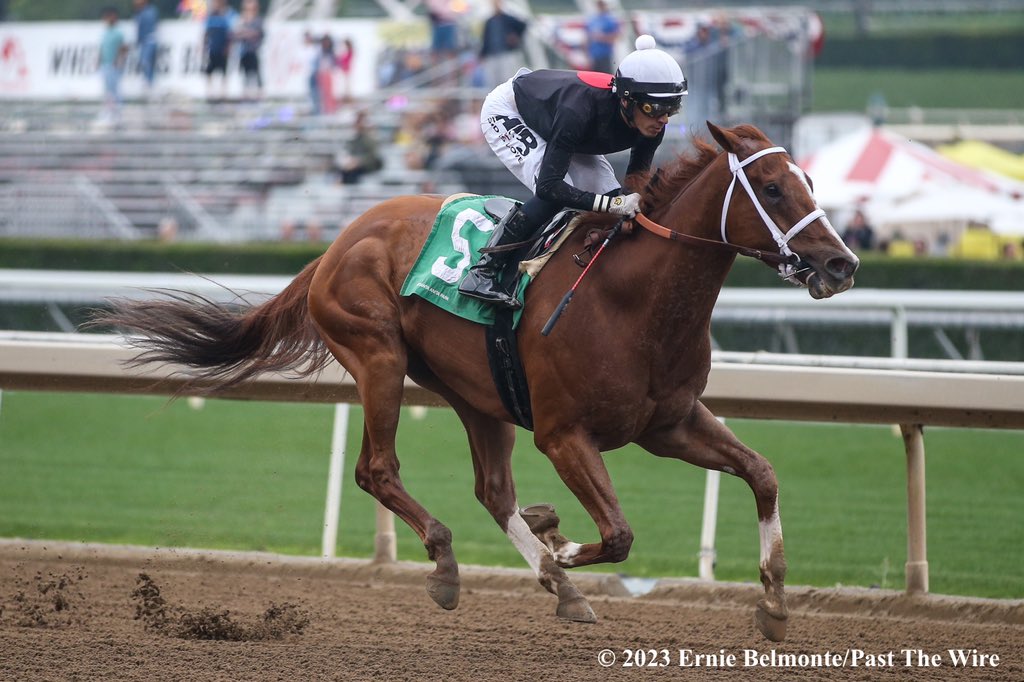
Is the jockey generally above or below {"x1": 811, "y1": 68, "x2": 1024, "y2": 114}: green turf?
above

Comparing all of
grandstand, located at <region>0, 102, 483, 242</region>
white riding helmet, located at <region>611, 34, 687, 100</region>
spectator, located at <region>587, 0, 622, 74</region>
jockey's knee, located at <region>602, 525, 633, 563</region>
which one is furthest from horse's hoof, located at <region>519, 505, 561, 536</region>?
spectator, located at <region>587, 0, 622, 74</region>

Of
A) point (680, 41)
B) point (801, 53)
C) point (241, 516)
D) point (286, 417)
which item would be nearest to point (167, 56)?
point (680, 41)

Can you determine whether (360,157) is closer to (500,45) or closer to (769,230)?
(500,45)

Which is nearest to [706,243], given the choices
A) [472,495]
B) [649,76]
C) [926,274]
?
[649,76]

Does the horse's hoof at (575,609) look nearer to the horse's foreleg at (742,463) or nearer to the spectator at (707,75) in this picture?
the horse's foreleg at (742,463)

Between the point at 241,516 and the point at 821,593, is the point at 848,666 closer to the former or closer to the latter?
the point at 821,593

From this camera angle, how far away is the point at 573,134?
4434mm

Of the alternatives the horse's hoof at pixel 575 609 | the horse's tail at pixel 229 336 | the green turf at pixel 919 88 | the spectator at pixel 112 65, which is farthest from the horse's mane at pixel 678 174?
the green turf at pixel 919 88

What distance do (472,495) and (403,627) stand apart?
2.91 meters

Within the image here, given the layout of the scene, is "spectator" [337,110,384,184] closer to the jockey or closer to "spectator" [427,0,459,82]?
"spectator" [427,0,459,82]

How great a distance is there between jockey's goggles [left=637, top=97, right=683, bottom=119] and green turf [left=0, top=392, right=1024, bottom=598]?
2.46 metres

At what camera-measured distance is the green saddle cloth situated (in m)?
4.70

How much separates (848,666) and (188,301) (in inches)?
117

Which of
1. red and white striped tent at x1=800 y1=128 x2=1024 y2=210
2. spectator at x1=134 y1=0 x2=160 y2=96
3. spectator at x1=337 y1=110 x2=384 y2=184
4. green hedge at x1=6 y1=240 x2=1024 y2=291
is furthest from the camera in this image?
spectator at x1=134 y1=0 x2=160 y2=96
